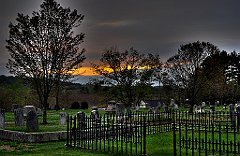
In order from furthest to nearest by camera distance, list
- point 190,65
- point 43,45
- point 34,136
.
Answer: point 190,65, point 43,45, point 34,136

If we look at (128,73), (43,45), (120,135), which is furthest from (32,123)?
(128,73)

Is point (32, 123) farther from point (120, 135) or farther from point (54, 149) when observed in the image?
point (120, 135)

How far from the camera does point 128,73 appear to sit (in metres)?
51.0

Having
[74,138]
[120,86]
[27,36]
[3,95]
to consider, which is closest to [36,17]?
[27,36]

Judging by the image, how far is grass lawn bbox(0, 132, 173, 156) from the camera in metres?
15.6

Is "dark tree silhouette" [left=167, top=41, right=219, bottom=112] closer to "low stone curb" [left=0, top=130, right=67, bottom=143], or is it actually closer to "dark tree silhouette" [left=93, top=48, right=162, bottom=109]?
"dark tree silhouette" [left=93, top=48, right=162, bottom=109]

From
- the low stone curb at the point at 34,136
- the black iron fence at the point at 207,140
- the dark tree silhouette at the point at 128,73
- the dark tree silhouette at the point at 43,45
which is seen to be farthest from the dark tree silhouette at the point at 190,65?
the low stone curb at the point at 34,136

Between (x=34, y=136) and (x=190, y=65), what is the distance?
109ft

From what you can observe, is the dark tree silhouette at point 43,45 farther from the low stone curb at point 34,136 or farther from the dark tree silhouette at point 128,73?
the dark tree silhouette at point 128,73

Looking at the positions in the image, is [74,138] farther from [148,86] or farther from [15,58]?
[148,86]

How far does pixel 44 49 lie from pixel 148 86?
25065 millimetres

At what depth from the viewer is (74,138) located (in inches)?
671

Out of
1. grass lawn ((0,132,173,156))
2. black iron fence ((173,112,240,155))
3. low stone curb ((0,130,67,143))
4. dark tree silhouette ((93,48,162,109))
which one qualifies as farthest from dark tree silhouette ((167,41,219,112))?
low stone curb ((0,130,67,143))

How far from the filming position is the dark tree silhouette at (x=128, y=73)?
50.6 m
